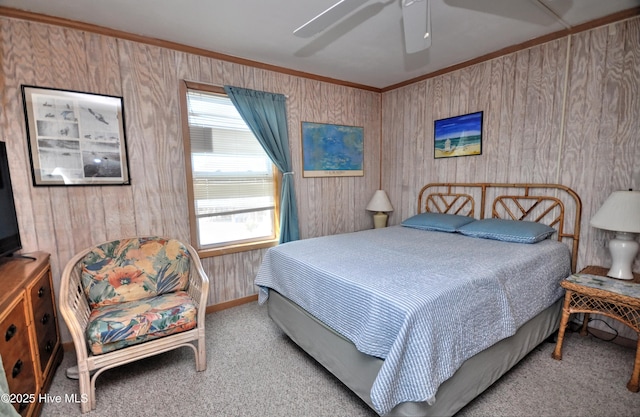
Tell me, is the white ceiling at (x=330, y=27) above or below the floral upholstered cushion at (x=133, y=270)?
above

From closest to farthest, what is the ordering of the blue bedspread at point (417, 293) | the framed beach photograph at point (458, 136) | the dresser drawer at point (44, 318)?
1. the blue bedspread at point (417, 293)
2. the dresser drawer at point (44, 318)
3. the framed beach photograph at point (458, 136)

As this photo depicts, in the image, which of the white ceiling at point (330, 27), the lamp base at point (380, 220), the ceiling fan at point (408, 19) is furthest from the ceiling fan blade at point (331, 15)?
the lamp base at point (380, 220)

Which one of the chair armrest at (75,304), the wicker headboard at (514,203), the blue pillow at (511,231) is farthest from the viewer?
the wicker headboard at (514,203)

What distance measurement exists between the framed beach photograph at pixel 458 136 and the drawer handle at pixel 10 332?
12.6 ft

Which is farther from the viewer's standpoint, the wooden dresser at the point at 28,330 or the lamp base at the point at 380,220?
the lamp base at the point at 380,220

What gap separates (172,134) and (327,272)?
1.99m

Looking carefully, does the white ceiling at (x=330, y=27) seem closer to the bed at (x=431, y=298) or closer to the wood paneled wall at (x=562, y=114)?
the wood paneled wall at (x=562, y=114)

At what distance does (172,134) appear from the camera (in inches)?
107

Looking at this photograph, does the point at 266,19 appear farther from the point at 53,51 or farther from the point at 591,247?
the point at 591,247

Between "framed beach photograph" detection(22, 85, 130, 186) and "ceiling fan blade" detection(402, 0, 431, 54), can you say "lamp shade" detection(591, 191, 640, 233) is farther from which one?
"framed beach photograph" detection(22, 85, 130, 186)

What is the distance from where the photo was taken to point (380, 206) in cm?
393

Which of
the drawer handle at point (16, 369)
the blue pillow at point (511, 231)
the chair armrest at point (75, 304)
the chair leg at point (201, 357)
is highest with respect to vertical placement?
the blue pillow at point (511, 231)

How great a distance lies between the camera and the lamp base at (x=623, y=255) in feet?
6.97

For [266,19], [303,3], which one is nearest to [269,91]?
[266,19]
